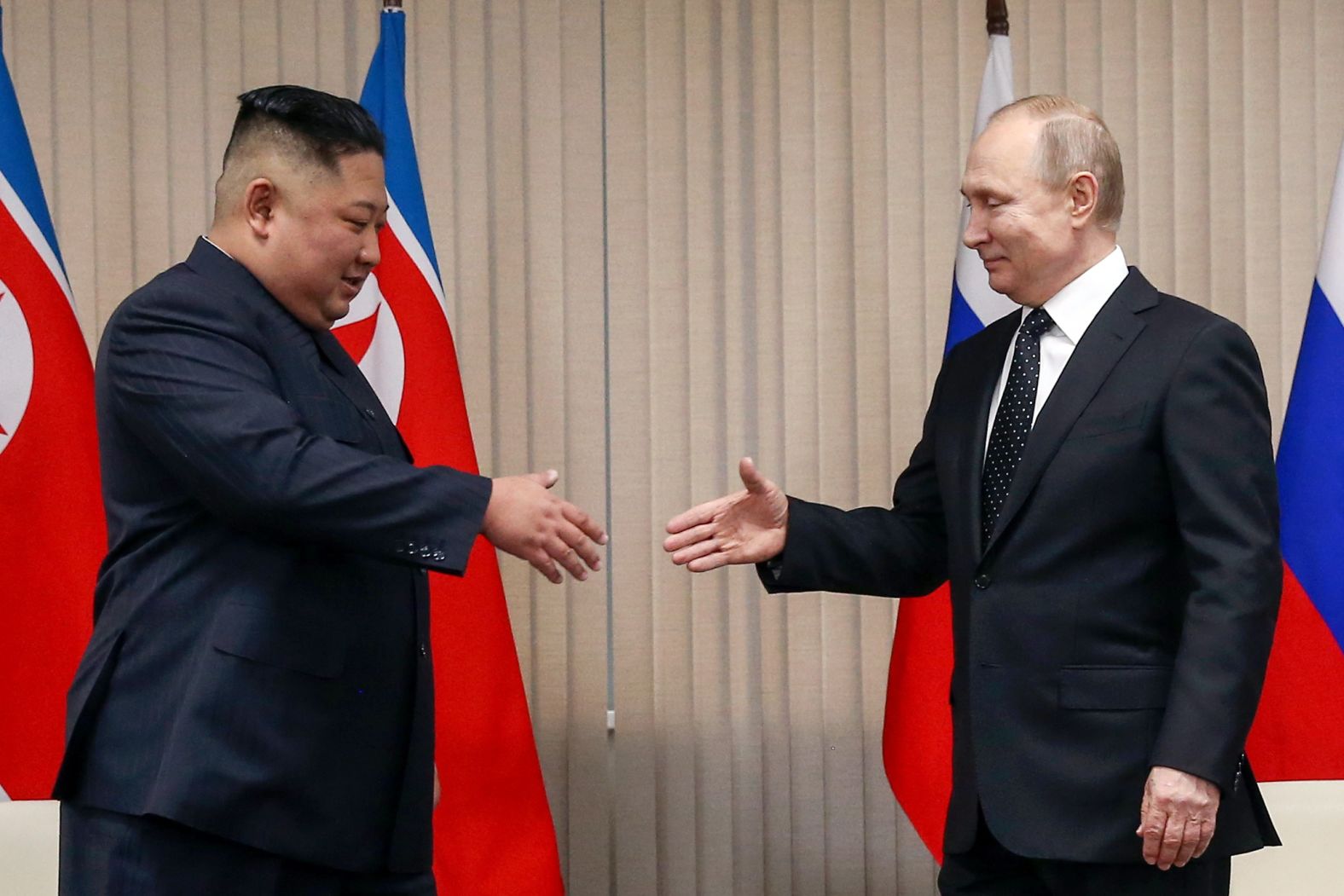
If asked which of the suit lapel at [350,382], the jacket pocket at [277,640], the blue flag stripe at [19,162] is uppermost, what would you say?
the blue flag stripe at [19,162]

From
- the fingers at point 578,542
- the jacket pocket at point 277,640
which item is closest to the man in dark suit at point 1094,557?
the fingers at point 578,542

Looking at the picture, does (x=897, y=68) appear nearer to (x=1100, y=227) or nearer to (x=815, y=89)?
(x=815, y=89)

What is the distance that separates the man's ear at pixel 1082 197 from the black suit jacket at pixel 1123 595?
0.12 meters

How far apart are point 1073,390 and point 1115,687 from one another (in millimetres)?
385

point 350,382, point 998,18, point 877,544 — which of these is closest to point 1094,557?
point 877,544

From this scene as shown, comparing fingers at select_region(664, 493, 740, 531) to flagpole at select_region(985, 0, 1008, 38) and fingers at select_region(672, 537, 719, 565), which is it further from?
flagpole at select_region(985, 0, 1008, 38)

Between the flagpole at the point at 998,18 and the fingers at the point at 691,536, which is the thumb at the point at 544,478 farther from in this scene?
the flagpole at the point at 998,18

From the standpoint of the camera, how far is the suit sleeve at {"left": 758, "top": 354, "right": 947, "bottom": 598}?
2.04 meters

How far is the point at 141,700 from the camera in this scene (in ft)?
5.18

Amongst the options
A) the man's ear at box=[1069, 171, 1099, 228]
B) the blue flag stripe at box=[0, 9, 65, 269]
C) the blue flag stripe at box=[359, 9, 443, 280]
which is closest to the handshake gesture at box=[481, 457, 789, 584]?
the man's ear at box=[1069, 171, 1099, 228]

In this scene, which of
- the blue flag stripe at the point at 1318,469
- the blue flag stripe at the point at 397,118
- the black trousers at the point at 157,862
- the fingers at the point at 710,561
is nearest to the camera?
the black trousers at the point at 157,862

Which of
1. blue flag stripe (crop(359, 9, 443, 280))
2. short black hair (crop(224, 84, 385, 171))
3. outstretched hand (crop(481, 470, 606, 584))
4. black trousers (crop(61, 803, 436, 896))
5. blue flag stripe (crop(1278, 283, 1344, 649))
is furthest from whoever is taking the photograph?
blue flag stripe (crop(359, 9, 443, 280))

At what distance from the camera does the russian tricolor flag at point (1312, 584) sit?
2658 millimetres

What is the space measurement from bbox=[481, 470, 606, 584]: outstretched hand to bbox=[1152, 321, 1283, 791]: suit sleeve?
73 centimetres
